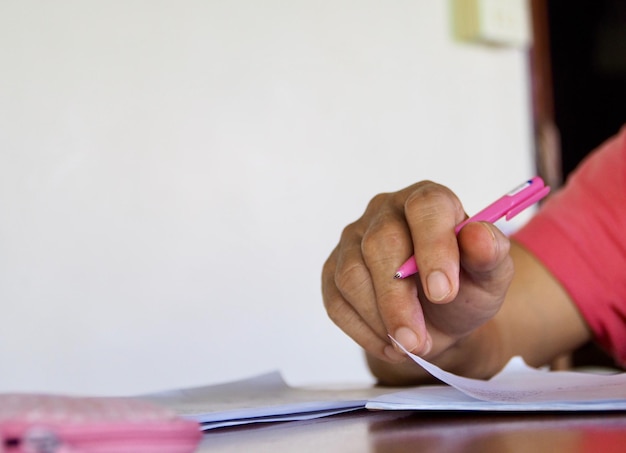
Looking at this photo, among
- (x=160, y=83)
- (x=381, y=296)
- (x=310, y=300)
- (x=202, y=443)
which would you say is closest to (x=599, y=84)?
(x=310, y=300)

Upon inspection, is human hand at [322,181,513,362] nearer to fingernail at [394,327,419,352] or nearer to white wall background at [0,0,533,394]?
fingernail at [394,327,419,352]

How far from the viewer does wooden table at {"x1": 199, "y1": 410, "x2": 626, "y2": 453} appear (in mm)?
392

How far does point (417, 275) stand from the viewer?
0.66 m

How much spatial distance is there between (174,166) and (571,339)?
626mm

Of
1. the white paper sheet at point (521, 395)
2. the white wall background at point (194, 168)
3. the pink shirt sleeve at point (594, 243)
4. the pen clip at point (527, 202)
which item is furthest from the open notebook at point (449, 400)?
the white wall background at point (194, 168)

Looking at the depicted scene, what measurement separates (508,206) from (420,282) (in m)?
0.10

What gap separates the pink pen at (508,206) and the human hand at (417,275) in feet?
0.04

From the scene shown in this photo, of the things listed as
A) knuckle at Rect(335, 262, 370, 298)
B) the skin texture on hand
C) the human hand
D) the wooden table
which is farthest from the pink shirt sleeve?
the wooden table

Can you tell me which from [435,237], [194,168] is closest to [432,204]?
[435,237]

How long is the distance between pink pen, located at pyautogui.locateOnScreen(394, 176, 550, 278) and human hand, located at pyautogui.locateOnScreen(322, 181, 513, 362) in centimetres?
1

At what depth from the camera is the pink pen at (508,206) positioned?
0.59 meters

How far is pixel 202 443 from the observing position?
44cm

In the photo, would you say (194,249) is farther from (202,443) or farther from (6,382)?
(202,443)

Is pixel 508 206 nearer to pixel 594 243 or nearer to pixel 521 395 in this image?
pixel 521 395
